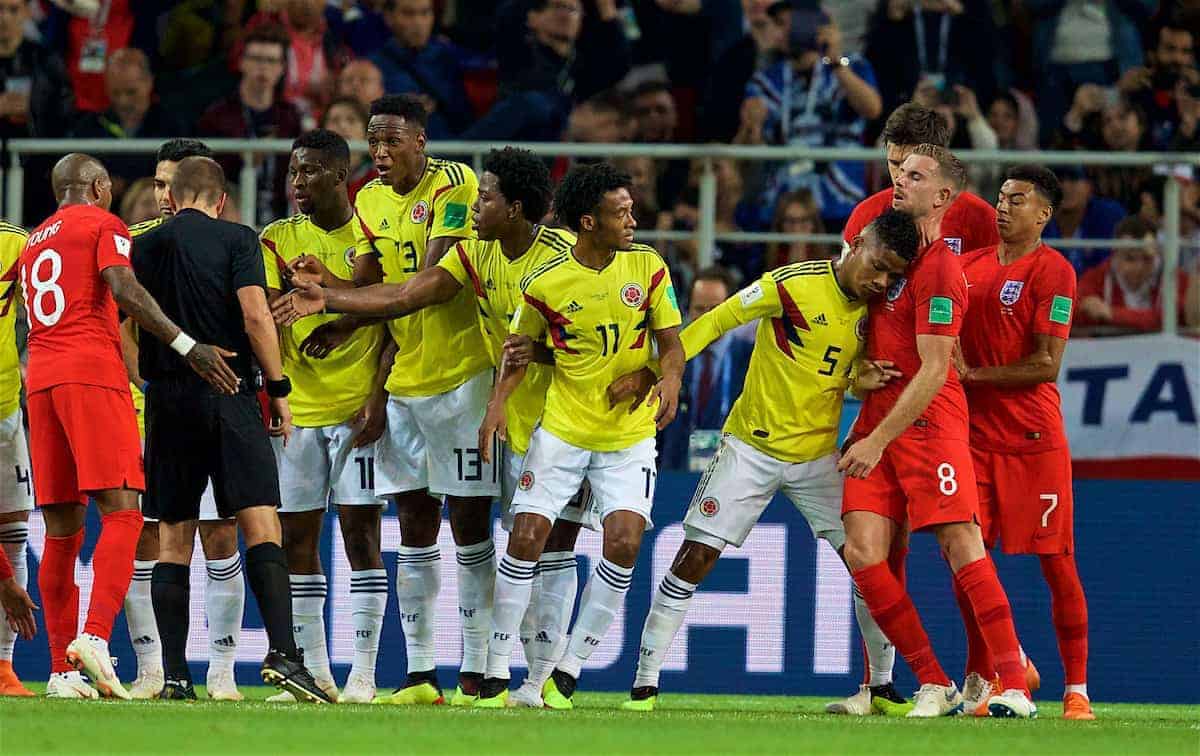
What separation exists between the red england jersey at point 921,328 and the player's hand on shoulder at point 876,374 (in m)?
0.03

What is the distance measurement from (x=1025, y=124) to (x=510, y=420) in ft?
21.6

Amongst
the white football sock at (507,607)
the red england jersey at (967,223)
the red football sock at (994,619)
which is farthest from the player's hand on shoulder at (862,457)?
the white football sock at (507,607)

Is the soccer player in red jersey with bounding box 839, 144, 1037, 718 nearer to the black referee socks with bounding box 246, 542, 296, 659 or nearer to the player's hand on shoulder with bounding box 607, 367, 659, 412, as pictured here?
the player's hand on shoulder with bounding box 607, 367, 659, 412

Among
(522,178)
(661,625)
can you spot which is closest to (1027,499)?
(661,625)

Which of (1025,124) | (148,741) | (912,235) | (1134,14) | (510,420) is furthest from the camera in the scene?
(1134,14)

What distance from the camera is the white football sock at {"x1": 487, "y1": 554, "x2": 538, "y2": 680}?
28.8 ft

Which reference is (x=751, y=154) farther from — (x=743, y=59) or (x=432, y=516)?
(x=432, y=516)

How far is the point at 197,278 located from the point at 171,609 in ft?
4.61

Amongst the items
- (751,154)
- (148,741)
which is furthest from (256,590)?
(751,154)

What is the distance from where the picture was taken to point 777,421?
8938 mm

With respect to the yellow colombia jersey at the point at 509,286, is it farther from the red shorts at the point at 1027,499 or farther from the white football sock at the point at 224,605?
the red shorts at the point at 1027,499

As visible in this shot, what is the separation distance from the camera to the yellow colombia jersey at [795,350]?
884 centimetres

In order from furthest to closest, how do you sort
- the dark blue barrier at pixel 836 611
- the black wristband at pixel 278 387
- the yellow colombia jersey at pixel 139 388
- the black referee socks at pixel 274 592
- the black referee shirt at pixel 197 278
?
the dark blue barrier at pixel 836 611 → the yellow colombia jersey at pixel 139 388 → the black wristband at pixel 278 387 → the black referee shirt at pixel 197 278 → the black referee socks at pixel 274 592

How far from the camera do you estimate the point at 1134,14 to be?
15422mm
